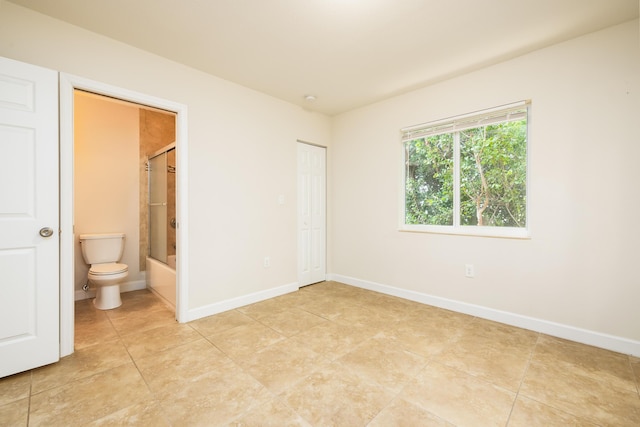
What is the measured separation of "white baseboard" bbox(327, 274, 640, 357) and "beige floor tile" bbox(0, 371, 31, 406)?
10.4 ft

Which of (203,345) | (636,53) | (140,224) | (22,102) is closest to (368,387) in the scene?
(203,345)

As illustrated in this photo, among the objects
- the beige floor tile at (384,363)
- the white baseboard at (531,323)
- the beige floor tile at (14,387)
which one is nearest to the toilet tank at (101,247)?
the beige floor tile at (14,387)

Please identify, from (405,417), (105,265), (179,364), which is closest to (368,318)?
(405,417)

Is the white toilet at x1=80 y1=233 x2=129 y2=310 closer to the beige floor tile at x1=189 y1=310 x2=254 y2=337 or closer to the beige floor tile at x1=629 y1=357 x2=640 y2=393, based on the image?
the beige floor tile at x1=189 y1=310 x2=254 y2=337

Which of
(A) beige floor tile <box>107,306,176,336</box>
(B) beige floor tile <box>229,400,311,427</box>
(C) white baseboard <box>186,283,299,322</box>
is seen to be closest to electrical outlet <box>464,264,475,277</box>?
(C) white baseboard <box>186,283,299,322</box>

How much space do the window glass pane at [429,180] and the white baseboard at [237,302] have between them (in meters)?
1.76

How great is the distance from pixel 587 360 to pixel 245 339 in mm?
2542

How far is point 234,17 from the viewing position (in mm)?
1992

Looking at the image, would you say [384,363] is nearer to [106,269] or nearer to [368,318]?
[368,318]

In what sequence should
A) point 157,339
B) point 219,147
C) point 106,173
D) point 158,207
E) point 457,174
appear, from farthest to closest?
1. point 158,207
2. point 106,173
3. point 457,174
4. point 219,147
5. point 157,339

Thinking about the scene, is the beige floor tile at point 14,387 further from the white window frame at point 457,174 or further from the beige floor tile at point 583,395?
the white window frame at point 457,174

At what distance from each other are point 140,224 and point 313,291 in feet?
8.30

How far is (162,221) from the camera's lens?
355cm

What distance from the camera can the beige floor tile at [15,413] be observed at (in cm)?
137
